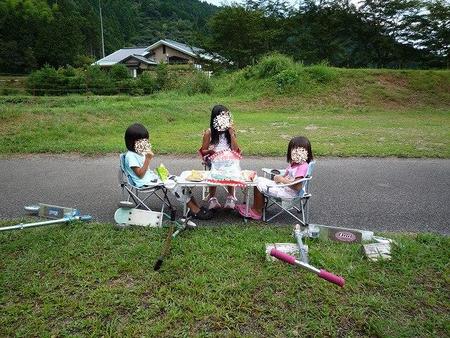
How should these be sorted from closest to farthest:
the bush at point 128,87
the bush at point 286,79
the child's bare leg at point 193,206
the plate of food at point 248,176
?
the plate of food at point 248,176 → the child's bare leg at point 193,206 → the bush at point 286,79 → the bush at point 128,87

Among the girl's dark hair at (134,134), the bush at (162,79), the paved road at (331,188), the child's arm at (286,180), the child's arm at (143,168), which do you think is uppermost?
the bush at (162,79)

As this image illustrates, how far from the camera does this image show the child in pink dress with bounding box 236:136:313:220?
433 cm

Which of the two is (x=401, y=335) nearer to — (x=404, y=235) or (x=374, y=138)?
(x=404, y=235)

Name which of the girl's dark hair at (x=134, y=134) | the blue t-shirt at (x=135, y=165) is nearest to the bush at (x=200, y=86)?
the girl's dark hair at (x=134, y=134)

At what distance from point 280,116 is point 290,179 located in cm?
978

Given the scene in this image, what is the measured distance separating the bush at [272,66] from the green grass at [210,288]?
611 inches

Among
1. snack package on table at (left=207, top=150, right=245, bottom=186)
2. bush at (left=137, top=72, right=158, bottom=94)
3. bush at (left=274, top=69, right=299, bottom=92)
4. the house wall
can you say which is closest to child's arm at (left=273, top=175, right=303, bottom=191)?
snack package on table at (left=207, top=150, right=245, bottom=186)

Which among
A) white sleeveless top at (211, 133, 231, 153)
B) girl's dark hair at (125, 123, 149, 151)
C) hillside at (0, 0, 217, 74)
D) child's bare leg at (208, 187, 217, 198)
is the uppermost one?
hillside at (0, 0, 217, 74)

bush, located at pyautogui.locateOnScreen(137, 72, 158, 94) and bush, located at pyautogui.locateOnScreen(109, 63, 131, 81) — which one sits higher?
bush, located at pyautogui.locateOnScreen(109, 63, 131, 81)

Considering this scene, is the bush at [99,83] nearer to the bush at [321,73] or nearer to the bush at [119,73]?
the bush at [119,73]

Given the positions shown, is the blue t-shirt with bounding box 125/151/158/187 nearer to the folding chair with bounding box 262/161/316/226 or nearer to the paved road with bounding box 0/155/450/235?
the paved road with bounding box 0/155/450/235

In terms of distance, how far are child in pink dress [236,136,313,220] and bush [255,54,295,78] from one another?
1462 cm

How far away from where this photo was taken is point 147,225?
4.18 meters

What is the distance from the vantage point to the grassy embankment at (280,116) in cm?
870
